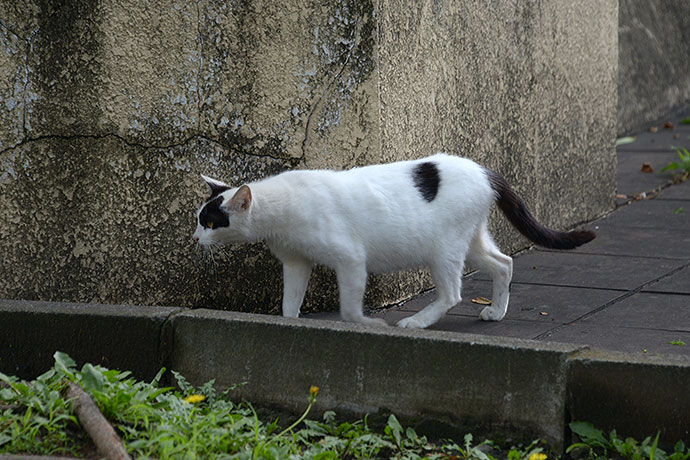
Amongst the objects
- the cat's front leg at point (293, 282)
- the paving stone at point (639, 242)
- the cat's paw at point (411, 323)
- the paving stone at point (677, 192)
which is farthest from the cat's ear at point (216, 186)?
the paving stone at point (677, 192)

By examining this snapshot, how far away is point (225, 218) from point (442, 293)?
1.07m

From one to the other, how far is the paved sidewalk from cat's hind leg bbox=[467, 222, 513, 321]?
0.06 m

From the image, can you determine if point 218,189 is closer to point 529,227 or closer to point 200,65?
point 200,65

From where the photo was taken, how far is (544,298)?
5.02 m

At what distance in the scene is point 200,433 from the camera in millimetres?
3074

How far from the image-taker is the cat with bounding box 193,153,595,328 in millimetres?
4117

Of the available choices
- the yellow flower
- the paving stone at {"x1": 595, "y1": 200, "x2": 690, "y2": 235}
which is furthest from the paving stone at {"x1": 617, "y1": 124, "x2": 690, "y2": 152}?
the yellow flower

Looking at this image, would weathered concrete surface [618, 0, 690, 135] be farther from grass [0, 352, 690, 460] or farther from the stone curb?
grass [0, 352, 690, 460]

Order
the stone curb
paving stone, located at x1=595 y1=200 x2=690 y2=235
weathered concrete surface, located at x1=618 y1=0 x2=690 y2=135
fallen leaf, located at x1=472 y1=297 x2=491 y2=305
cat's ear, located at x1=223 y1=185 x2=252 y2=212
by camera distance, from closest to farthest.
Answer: the stone curb → cat's ear, located at x1=223 y1=185 x2=252 y2=212 → fallen leaf, located at x1=472 y1=297 x2=491 y2=305 → paving stone, located at x1=595 y1=200 x2=690 y2=235 → weathered concrete surface, located at x1=618 y1=0 x2=690 y2=135

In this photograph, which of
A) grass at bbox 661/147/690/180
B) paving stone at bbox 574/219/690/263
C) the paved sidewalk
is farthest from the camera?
grass at bbox 661/147/690/180

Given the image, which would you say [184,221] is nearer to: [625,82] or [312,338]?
[312,338]

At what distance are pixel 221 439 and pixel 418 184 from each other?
1.73m

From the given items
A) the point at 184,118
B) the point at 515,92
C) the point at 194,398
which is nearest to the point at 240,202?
the point at 184,118

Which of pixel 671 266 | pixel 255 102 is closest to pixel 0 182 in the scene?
pixel 255 102
